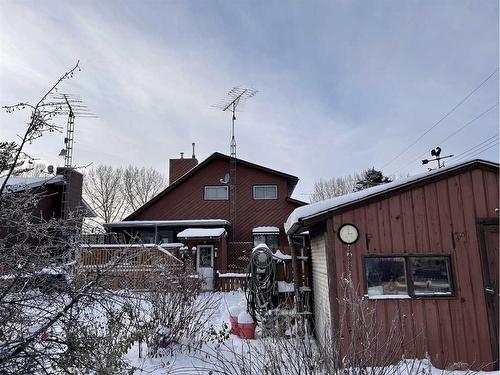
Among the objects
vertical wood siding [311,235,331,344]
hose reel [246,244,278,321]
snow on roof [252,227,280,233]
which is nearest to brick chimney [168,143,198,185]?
snow on roof [252,227,280,233]

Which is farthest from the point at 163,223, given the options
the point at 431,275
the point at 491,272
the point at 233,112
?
the point at 491,272

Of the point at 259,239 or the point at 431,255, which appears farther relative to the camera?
the point at 259,239

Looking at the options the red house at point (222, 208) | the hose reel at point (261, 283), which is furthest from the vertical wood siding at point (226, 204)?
the hose reel at point (261, 283)

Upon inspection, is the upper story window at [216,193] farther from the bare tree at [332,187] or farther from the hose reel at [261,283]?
the bare tree at [332,187]

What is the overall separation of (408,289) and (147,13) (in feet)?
19.4

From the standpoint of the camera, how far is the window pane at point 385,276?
577 centimetres

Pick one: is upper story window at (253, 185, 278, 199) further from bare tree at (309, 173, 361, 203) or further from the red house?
bare tree at (309, 173, 361, 203)

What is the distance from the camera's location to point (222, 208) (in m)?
20.2

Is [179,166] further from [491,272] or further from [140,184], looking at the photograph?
[491,272]

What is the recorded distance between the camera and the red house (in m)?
19.2

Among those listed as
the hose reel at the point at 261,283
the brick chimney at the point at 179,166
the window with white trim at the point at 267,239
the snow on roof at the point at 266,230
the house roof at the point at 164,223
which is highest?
the brick chimney at the point at 179,166

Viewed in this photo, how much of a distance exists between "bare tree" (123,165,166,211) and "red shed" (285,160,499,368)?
1496 inches

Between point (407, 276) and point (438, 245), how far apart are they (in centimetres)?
73

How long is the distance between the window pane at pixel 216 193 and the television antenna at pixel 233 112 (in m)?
0.37
